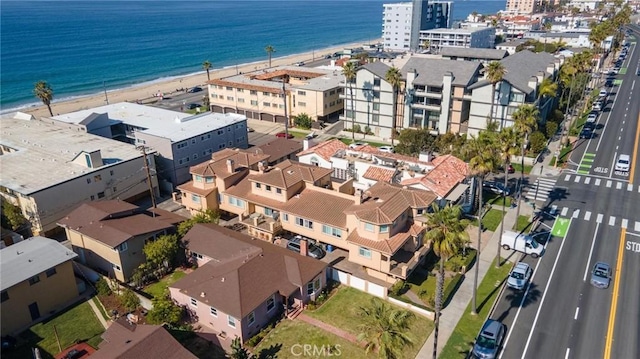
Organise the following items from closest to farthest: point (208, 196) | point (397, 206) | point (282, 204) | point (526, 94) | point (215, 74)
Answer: point (397, 206)
point (282, 204)
point (208, 196)
point (526, 94)
point (215, 74)

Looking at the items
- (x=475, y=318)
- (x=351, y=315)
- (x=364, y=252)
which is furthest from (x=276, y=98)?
(x=475, y=318)

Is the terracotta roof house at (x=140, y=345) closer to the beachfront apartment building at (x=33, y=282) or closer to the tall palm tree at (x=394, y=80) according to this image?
the beachfront apartment building at (x=33, y=282)

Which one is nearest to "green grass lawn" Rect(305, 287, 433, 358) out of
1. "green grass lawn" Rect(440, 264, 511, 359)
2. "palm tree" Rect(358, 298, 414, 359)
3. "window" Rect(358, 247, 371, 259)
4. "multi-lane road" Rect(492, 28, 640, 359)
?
"green grass lawn" Rect(440, 264, 511, 359)

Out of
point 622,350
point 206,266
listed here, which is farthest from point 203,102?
point 622,350

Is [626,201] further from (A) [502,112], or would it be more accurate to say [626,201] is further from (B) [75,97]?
(B) [75,97]

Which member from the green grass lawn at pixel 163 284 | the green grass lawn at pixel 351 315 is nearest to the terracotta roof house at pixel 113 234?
the green grass lawn at pixel 163 284

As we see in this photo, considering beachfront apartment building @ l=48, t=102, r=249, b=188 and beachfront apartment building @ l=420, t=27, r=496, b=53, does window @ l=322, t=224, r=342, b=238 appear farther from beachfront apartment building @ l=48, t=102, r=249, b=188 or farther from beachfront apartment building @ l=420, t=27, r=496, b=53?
beachfront apartment building @ l=420, t=27, r=496, b=53
